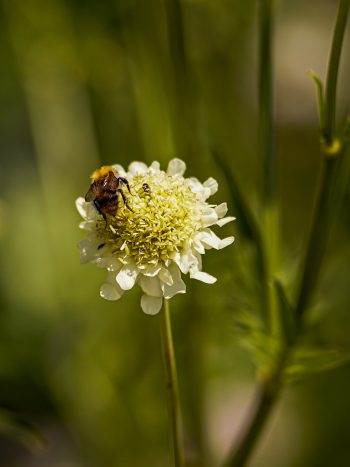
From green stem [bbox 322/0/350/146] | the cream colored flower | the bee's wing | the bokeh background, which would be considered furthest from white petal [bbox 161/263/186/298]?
the bokeh background

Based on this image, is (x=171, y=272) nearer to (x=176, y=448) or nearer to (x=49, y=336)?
(x=176, y=448)

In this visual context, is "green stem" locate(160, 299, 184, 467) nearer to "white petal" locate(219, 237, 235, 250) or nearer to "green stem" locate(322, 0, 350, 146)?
"white petal" locate(219, 237, 235, 250)

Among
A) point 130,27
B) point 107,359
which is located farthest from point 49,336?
point 130,27

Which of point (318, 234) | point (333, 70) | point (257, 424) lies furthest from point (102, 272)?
point (333, 70)

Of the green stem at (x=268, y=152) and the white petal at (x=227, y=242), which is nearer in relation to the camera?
the white petal at (x=227, y=242)

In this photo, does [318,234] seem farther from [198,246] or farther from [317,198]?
[198,246]

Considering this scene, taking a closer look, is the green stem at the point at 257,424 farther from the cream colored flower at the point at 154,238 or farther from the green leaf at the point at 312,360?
the cream colored flower at the point at 154,238

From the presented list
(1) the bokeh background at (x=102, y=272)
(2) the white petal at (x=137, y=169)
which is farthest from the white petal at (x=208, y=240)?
(1) the bokeh background at (x=102, y=272)
